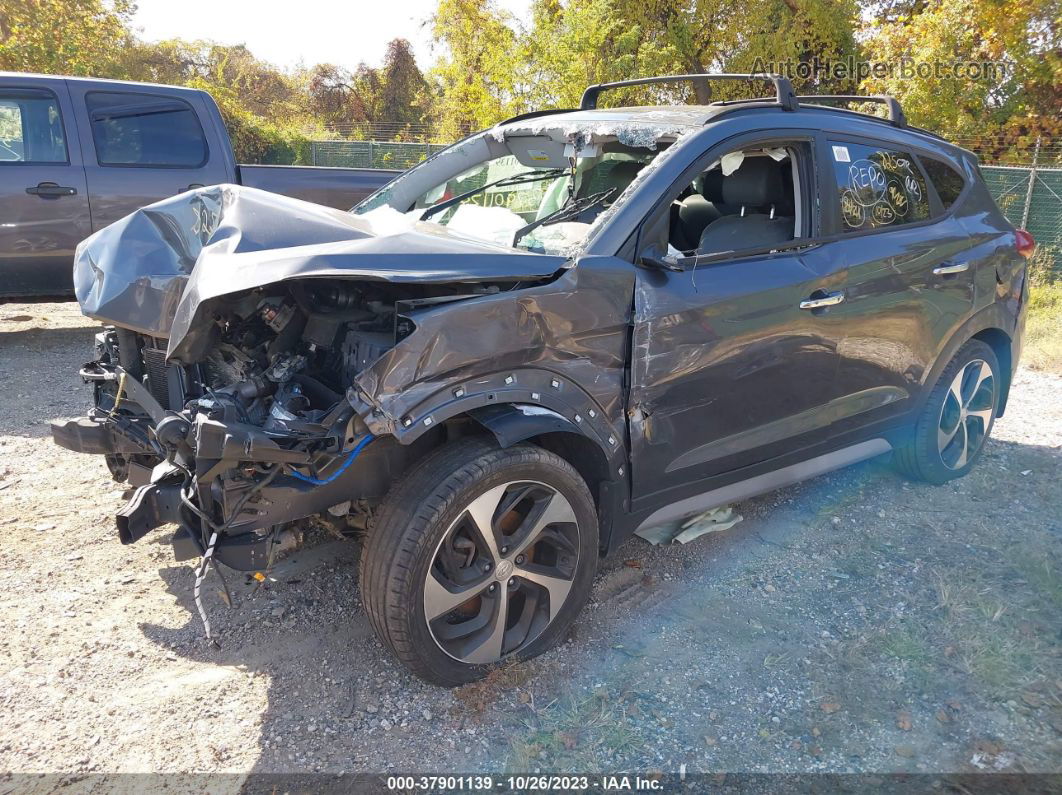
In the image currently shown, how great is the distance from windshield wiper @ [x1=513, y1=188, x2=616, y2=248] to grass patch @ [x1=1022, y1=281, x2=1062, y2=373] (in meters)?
4.33

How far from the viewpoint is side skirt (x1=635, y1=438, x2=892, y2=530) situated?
321 cm

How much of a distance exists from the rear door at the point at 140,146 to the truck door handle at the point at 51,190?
0.15 metres

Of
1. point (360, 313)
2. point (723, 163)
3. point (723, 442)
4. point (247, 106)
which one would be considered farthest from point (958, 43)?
point (247, 106)

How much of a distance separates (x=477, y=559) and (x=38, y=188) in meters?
5.60

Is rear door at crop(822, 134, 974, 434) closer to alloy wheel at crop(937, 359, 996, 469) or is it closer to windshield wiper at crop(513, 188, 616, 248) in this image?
alloy wheel at crop(937, 359, 996, 469)

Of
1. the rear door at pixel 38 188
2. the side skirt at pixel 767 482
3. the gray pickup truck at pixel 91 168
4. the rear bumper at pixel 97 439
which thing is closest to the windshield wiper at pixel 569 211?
the side skirt at pixel 767 482

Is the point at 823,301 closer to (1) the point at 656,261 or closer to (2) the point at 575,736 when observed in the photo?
(1) the point at 656,261

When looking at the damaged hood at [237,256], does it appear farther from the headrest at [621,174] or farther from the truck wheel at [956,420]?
the truck wheel at [956,420]

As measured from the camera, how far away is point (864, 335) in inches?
141

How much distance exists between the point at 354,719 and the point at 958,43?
1420 centimetres

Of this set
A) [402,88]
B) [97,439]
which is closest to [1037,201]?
[97,439]

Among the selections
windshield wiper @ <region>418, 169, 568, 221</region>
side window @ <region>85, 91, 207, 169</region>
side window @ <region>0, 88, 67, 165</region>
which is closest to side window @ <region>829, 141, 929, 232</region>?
windshield wiper @ <region>418, 169, 568, 221</region>

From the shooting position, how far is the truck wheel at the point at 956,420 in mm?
4172

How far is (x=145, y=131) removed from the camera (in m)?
6.64
